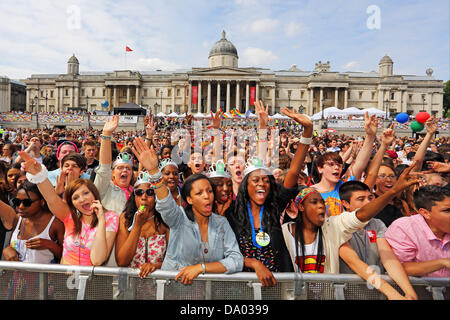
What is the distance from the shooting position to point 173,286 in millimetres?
2609

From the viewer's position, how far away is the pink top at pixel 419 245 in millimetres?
2859

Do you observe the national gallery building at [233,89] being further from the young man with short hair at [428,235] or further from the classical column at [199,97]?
the young man with short hair at [428,235]

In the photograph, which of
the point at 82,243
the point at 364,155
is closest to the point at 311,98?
the point at 364,155

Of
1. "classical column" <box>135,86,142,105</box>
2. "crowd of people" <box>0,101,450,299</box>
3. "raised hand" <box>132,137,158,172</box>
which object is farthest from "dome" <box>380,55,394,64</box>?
"raised hand" <box>132,137,158,172</box>

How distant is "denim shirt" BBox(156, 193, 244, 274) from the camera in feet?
9.25

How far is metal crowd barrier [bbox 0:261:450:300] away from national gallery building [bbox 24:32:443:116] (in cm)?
6090

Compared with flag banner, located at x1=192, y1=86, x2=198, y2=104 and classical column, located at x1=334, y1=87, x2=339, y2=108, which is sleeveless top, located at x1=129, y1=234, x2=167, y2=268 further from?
classical column, located at x1=334, y1=87, x2=339, y2=108

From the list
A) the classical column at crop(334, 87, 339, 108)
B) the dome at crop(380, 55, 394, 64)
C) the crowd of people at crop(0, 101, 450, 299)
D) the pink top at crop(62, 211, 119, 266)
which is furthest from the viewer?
the dome at crop(380, 55, 394, 64)

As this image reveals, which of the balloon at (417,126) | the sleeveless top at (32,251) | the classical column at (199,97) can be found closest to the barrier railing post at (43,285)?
the sleeveless top at (32,251)

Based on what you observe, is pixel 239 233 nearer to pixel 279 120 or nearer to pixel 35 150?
pixel 35 150

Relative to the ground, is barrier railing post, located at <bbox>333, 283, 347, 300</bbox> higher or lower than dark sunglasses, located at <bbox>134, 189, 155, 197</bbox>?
lower

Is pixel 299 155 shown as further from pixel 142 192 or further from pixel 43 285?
pixel 43 285

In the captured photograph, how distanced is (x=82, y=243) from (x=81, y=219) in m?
0.31
